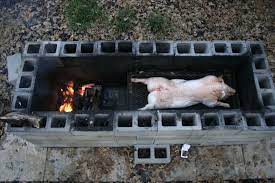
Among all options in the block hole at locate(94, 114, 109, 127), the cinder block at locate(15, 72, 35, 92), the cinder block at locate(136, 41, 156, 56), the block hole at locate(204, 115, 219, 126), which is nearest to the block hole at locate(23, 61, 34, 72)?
the cinder block at locate(15, 72, 35, 92)

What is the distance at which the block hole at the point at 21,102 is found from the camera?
5949 mm

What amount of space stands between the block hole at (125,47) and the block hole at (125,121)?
52.1 inches

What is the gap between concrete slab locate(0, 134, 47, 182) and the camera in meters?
6.96

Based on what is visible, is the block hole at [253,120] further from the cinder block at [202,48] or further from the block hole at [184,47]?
the block hole at [184,47]

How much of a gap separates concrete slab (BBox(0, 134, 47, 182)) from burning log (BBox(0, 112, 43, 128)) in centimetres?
159

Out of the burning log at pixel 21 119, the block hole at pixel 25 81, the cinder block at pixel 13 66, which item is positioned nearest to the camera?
the burning log at pixel 21 119

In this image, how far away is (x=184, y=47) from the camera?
653 cm

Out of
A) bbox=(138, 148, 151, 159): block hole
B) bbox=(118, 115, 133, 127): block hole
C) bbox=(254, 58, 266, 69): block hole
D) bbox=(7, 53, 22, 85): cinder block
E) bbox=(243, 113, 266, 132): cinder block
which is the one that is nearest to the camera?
bbox=(243, 113, 266, 132): cinder block

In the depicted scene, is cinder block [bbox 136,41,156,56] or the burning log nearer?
the burning log

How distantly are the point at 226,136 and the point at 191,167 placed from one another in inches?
41.5

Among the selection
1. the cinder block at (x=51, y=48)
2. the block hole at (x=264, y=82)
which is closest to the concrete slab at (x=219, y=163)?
the block hole at (x=264, y=82)

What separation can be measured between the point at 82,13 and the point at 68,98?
2700 mm

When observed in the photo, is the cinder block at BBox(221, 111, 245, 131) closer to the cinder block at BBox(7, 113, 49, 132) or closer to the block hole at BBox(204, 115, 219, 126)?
the block hole at BBox(204, 115, 219, 126)

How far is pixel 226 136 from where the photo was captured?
646 cm
